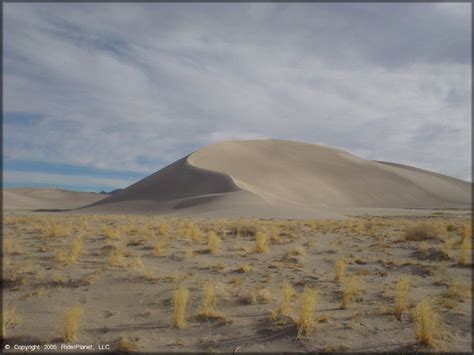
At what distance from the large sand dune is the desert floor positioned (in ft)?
167

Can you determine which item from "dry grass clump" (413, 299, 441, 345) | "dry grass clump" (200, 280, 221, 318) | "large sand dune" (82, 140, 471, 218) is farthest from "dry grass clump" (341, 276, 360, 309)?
"large sand dune" (82, 140, 471, 218)

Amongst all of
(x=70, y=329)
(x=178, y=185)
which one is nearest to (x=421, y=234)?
(x=70, y=329)

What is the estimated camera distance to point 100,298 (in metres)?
9.11

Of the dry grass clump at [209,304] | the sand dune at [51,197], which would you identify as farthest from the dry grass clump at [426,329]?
the sand dune at [51,197]

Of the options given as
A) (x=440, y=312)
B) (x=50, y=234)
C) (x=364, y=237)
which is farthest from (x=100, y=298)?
(x=364, y=237)

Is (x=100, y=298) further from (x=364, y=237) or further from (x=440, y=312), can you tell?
(x=364, y=237)

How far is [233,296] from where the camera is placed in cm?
902

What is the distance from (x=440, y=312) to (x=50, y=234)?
49.9ft

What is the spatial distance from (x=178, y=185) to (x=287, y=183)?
85.7 feet

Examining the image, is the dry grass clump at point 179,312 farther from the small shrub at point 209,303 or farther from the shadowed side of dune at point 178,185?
the shadowed side of dune at point 178,185

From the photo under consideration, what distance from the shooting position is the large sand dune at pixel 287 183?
80.8 metres

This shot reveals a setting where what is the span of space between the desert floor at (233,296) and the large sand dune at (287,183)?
51000mm

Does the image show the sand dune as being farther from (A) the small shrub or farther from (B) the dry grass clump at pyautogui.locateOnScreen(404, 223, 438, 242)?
(A) the small shrub

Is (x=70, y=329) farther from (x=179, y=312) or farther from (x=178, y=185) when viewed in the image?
(x=178, y=185)
